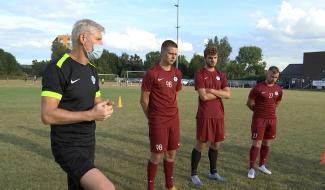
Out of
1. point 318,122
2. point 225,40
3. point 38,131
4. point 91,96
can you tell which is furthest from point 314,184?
point 225,40

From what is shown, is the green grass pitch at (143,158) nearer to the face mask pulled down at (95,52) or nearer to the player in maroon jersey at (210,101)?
the player in maroon jersey at (210,101)

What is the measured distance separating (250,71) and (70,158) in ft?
455

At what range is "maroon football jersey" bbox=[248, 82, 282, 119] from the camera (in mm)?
8008

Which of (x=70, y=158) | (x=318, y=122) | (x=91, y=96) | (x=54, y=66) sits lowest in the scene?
(x=318, y=122)

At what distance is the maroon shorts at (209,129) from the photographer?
718cm

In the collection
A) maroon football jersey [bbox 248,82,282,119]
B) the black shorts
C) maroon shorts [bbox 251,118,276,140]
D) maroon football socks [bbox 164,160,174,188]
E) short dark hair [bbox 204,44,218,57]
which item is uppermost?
short dark hair [bbox 204,44,218,57]

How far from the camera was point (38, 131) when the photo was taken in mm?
12961

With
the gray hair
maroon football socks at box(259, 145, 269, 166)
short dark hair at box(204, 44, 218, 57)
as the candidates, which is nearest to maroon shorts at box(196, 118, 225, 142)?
short dark hair at box(204, 44, 218, 57)

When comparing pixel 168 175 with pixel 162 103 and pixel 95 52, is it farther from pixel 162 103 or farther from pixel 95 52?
pixel 95 52

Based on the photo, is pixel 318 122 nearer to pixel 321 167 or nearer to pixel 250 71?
pixel 321 167

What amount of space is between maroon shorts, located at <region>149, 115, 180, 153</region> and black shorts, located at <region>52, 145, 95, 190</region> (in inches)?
94.4

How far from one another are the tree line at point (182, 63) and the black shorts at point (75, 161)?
328 feet

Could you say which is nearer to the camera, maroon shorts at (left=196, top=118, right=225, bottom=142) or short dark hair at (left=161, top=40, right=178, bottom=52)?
short dark hair at (left=161, top=40, right=178, bottom=52)

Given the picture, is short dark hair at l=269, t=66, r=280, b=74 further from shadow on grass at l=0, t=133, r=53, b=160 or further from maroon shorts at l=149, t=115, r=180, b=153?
shadow on grass at l=0, t=133, r=53, b=160
